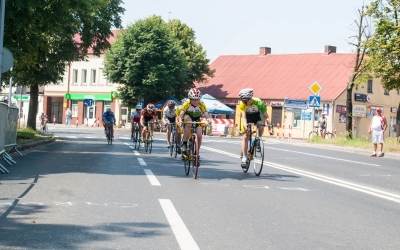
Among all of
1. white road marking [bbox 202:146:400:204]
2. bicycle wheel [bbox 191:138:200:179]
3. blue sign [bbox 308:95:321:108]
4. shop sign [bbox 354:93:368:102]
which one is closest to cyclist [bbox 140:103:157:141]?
white road marking [bbox 202:146:400:204]

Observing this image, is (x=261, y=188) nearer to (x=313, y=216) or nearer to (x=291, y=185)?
(x=291, y=185)

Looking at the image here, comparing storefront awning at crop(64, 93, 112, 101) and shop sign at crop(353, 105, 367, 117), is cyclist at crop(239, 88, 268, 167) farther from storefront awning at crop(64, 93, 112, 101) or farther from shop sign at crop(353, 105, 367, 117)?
storefront awning at crop(64, 93, 112, 101)

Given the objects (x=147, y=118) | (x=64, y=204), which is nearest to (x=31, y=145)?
(x=147, y=118)

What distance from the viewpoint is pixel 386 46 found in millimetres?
32844

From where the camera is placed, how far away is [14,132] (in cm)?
1806

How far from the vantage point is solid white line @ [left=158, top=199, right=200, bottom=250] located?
21.3 feet

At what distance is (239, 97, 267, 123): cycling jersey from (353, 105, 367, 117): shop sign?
51447 mm

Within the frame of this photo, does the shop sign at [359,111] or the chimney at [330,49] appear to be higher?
the chimney at [330,49]

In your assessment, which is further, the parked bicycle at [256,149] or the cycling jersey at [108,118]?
the cycling jersey at [108,118]

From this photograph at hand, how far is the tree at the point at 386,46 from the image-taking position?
109ft

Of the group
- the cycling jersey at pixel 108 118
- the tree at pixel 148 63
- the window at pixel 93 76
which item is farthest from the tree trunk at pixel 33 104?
the window at pixel 93 76

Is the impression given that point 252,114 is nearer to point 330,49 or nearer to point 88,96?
point 330,49

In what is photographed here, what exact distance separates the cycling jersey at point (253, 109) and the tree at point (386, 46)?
A: 65.0 ft

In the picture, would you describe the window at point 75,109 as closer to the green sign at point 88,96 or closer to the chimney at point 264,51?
the green sign at point 88,96
